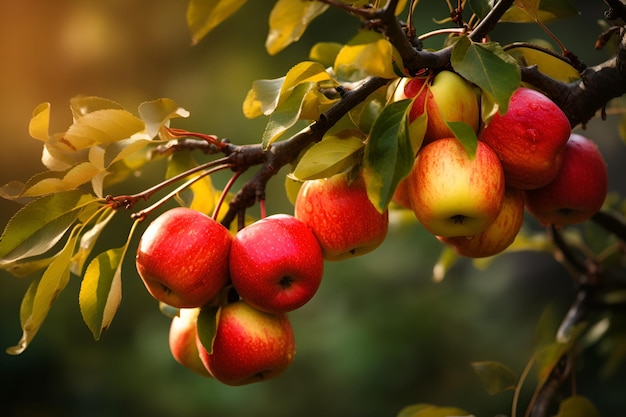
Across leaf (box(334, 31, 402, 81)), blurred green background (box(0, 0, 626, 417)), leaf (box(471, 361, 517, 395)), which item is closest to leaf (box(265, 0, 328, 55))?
leaf (box(334, 31, 402, 81))

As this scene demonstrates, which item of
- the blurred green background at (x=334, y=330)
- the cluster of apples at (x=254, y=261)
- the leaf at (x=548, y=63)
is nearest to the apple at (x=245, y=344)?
the cluster of apples at (x=254, y=261)

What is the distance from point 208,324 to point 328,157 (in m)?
0.23

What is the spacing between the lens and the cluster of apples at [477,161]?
2.15 feet

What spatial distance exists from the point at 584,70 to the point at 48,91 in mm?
2057

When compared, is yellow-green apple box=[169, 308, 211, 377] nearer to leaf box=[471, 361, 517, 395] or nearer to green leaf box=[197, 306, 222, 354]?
green leaf box=[197, 306, 222, 354]

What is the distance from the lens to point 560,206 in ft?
2.54

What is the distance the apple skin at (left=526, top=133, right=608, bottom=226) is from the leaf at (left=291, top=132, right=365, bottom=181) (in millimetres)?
236

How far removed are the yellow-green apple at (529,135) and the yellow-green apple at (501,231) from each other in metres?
0.05

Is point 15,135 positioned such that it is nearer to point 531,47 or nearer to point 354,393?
point 354,393

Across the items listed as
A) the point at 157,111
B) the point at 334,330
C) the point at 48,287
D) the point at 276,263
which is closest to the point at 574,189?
the point at 276,263

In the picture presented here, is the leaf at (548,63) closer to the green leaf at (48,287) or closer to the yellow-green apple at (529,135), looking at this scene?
the yellow-green apple at (529,135)

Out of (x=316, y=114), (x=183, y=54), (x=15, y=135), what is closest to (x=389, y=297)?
(x=183, y=54)

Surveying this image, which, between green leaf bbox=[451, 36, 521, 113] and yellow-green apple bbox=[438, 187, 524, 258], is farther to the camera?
yellow-green apple bbox=[438, 187, 524, 258]

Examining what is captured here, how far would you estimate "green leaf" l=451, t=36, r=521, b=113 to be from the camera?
0.60m
